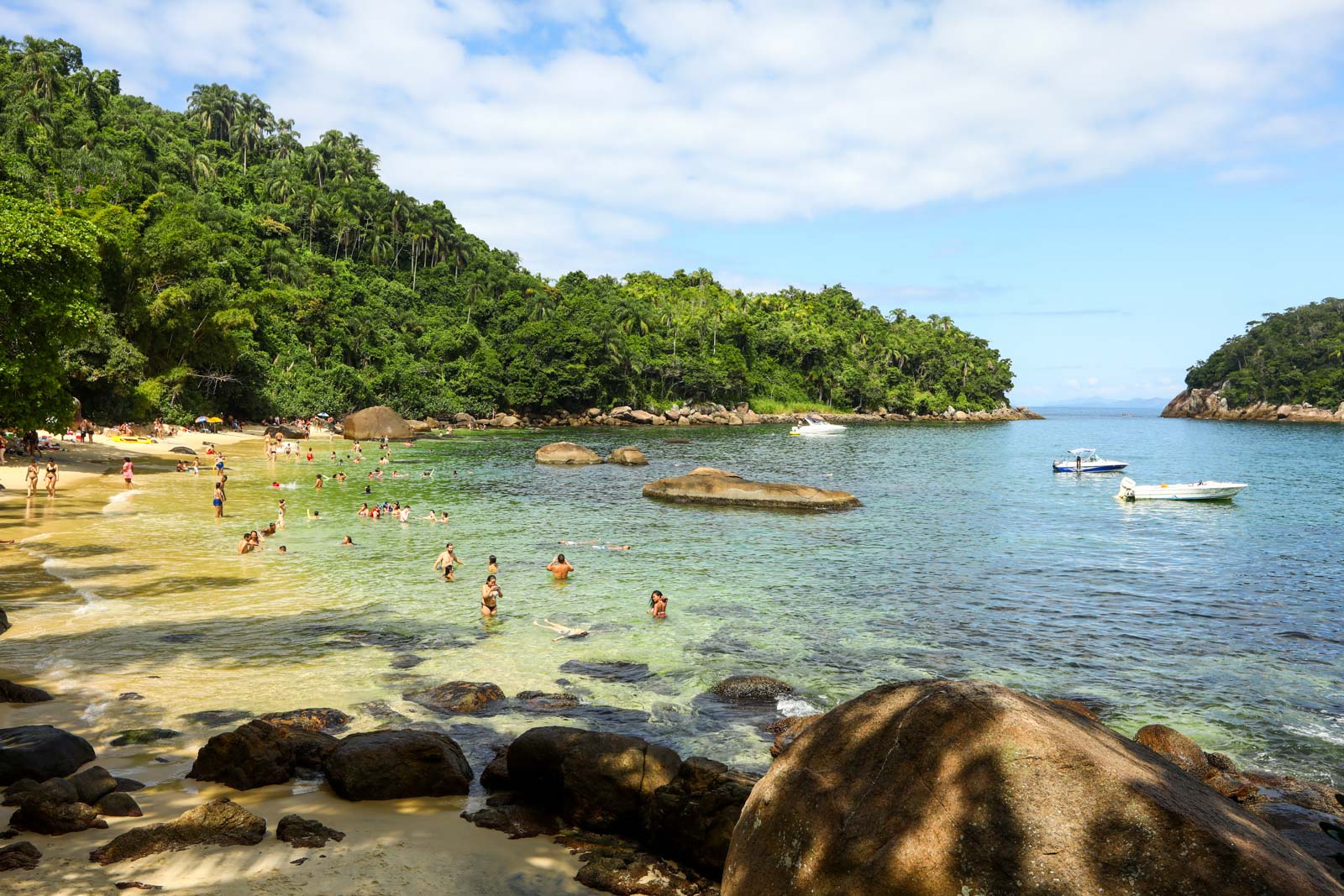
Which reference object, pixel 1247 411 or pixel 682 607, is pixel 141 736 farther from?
pixel 1247 411

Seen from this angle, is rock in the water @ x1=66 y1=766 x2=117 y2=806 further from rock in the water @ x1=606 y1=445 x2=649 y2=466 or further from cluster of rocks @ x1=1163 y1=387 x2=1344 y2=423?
cluster of rocks @ x1=1163 y1=387 x2=1344 y2=423

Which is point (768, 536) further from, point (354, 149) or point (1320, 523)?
point (354, 149)

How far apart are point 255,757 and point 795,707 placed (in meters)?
8.43

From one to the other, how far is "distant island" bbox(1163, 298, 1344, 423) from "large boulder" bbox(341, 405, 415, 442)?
160m

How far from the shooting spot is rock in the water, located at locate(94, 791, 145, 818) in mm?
8688

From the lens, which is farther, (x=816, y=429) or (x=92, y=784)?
(x=816, y=429)

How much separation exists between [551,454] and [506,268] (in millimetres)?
84606

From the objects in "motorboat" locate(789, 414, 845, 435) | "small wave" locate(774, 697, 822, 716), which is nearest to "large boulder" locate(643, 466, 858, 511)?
"small wave" locate(774, 697, 822, 716)

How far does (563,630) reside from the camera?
18.9 meters

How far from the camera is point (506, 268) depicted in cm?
13600

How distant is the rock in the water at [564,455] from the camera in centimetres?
5903

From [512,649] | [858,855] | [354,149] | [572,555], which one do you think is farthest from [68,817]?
[354,149]

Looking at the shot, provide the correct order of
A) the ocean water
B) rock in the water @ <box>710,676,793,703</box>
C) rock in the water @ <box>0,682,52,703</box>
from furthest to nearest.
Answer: rock in the water @ <box>710,676,793,703</box>
the ocean water
rock in the water @ <box>0,682,52,703</box>

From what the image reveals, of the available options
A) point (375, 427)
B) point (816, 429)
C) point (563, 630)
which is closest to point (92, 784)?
point (563, 630)
